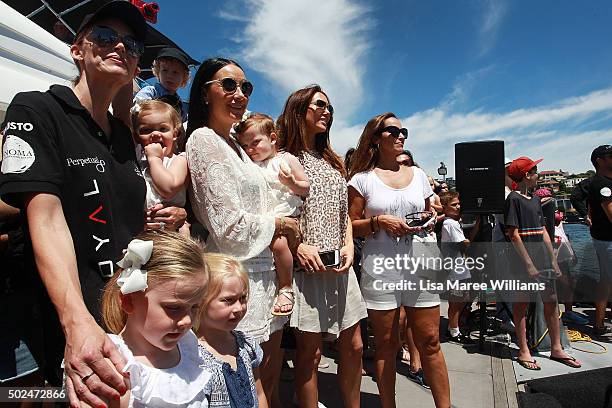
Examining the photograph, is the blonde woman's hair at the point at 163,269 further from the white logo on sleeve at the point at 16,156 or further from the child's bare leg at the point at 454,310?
the child's bare leg at the point at 454,310

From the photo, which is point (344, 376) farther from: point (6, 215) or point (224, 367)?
point (6, 215)

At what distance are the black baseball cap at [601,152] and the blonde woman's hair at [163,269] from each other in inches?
211

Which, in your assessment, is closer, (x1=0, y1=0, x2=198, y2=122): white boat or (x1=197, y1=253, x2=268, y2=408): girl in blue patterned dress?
(x1=197, y1=253, x2=268, y2=408): girl in blue patterned dress

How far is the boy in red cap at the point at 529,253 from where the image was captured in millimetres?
4047

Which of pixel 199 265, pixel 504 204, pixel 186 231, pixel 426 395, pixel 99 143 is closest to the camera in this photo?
pixel 199 265

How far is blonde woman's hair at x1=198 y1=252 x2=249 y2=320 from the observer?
1457mm

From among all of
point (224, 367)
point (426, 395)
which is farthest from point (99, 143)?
point (426, 395)

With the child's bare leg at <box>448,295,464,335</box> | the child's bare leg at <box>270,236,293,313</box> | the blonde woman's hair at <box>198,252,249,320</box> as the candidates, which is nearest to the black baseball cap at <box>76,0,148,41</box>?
the blonde woman's hair at <box>198,252,249,320</box>

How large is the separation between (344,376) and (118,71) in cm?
204

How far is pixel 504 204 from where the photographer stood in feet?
15.4

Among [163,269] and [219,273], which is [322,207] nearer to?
[219,273]

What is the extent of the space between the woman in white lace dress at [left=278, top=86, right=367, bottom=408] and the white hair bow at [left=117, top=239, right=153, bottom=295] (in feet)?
3.80

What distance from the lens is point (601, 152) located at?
15.8 feet

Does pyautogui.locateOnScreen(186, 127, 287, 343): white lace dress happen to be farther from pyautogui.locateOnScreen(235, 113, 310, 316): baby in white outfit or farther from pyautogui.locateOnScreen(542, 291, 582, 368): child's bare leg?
pyautogui.locateOnScreen(542, 291, 582, 368): child's bare leg
